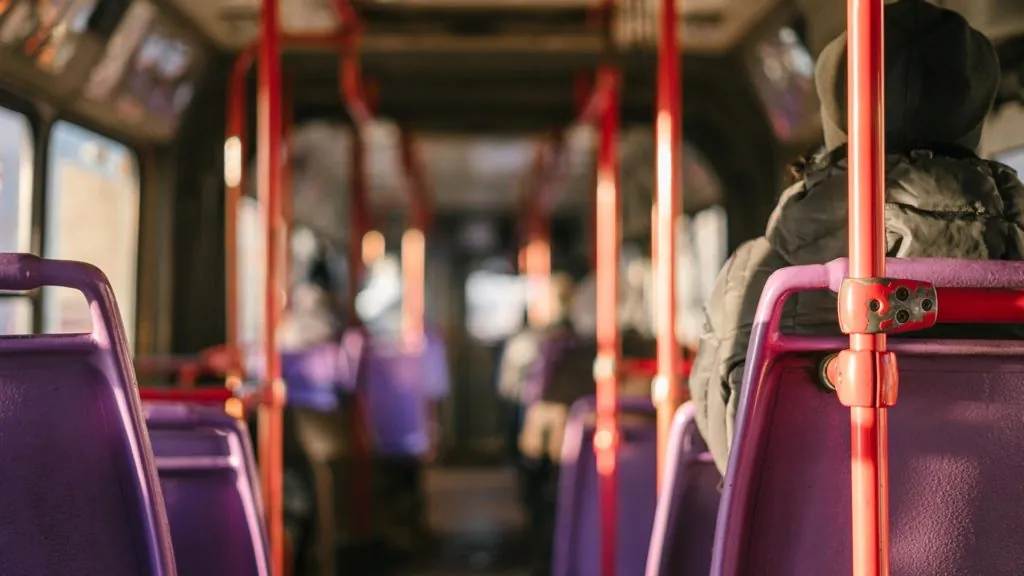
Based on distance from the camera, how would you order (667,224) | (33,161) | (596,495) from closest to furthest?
(667,224) < (596,495) < (33,161)

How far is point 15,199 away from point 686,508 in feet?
6.24

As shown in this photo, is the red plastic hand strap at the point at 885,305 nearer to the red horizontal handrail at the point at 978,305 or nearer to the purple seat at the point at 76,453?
the red horizontal handrail at the point at 978,305

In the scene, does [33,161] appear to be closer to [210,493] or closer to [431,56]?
[210,493]

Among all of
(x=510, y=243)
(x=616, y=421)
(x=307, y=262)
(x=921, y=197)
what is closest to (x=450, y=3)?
(x=616, y=421)

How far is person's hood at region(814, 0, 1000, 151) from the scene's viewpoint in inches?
54.4

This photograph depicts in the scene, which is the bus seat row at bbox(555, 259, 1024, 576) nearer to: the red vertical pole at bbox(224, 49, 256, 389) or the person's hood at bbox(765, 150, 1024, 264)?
the person's hood at bbox(765, 150, 1024, 264)

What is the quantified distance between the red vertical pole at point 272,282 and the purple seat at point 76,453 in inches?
37.5

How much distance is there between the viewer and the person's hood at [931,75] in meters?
1.38

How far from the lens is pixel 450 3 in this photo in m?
4.76

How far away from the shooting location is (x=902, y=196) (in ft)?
4.13

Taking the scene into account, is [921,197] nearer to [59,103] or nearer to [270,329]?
[270,329]

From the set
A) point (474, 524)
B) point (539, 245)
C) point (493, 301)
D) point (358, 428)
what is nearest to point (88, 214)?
point (358, 428)

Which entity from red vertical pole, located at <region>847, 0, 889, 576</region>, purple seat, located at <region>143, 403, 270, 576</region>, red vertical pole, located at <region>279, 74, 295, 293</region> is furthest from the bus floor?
red vertical pole, located at <region>847, 0, 889, 576</region>

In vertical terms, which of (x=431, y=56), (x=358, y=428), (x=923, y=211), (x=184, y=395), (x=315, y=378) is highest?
(x=431, y=56)
